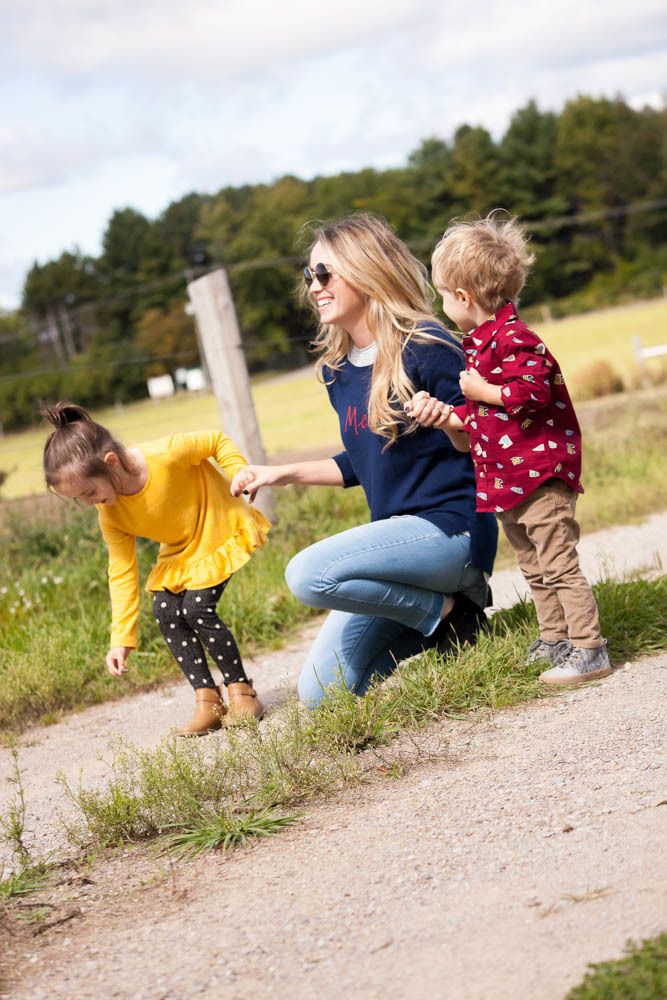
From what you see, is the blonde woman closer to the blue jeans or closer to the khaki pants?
the blue jeans

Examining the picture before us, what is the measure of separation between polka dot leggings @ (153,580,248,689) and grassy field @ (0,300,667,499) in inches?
288

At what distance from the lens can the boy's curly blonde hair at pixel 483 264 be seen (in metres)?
3.85

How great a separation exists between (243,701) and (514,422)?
1.58 m

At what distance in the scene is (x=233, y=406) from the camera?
25.4 ft

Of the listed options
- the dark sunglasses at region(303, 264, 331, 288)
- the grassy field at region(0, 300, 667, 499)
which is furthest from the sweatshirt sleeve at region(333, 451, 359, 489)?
the grassy field at region(0, 300, 667, 499)

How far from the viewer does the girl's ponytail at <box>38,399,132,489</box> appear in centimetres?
409

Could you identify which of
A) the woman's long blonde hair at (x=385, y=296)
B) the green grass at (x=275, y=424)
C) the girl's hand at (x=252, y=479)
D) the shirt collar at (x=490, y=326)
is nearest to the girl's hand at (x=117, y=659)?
the girl's hand at (x=252, y=479)

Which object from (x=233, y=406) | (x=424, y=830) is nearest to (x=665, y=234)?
(x=233, y=406)

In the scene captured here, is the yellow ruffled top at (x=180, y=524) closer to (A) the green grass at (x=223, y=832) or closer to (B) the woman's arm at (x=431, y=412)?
(B) the woman's arm at (x=431, y=412)

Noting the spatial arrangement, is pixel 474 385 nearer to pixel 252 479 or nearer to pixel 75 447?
pixel 252 479

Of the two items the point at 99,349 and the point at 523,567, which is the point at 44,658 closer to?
the point at 523,567

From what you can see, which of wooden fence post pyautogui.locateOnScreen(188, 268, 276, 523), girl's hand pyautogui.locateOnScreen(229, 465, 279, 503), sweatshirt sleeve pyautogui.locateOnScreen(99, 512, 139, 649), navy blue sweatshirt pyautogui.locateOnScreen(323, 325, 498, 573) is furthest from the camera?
wooden fence post pyautogui.locateOnScreen(188, 268, 276, 523)

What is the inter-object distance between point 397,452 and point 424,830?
5.10 feet

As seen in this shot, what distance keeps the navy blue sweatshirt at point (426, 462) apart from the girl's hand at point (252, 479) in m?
0.33
